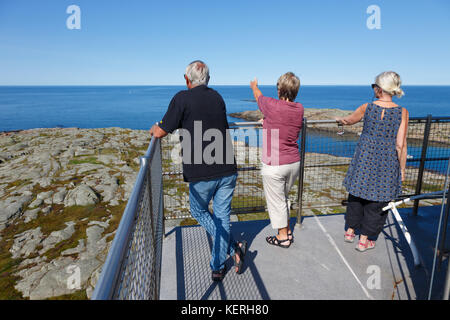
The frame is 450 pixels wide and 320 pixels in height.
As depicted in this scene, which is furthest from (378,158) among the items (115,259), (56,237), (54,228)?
(54,228)

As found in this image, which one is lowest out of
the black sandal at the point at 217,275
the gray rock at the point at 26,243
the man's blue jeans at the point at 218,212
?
the gray rock at the point at 26,243

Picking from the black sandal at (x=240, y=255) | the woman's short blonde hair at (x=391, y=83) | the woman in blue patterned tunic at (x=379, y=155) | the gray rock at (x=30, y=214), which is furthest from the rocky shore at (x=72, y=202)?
the woman's short blonde hair at (x=391, y=83)

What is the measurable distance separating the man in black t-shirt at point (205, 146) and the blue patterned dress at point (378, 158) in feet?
5.07

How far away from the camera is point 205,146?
9.14 feet

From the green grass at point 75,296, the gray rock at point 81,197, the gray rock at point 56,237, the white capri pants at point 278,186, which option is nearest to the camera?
the white capri pants at point 278,186

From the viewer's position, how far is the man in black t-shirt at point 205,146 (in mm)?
2693

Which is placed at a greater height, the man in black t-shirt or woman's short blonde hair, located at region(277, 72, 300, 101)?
woman's short blonde hair, located at region(277, 72, 300, 101)

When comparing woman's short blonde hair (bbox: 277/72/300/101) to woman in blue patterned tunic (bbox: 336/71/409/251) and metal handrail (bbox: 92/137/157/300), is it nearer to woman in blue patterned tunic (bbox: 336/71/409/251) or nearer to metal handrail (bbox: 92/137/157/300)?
woman in blue patterned tunic (bbox: 336/71/409/251)

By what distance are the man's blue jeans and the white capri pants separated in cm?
53

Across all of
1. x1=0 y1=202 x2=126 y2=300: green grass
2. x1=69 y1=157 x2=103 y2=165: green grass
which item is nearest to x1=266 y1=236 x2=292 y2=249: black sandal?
x1=0 y1=202 x2=126 y2=300: green grass

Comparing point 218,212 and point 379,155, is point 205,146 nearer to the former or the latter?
point 218,212

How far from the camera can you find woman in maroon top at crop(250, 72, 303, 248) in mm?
3160

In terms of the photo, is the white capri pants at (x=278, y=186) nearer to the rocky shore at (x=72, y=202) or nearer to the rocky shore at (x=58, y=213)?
the rocky shore at (x=72, y=202)
